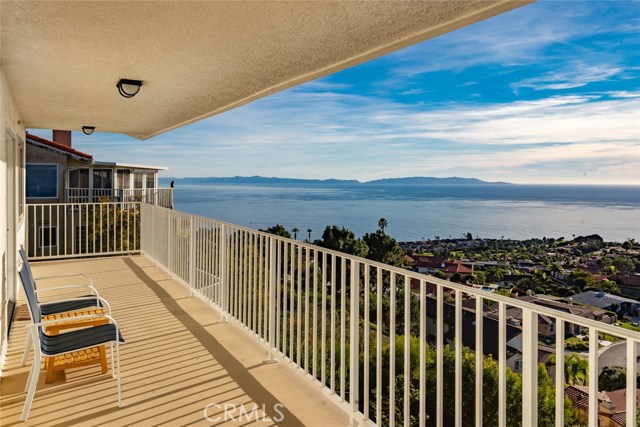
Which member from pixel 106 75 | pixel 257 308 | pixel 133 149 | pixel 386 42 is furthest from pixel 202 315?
pixel 133 149

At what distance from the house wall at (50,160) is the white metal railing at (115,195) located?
1.20 ft

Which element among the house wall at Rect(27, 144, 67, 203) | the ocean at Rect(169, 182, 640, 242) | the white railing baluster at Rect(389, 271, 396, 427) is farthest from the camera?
the ocean at Rect(169, 182, 640, 242)

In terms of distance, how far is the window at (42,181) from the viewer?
16.7 m

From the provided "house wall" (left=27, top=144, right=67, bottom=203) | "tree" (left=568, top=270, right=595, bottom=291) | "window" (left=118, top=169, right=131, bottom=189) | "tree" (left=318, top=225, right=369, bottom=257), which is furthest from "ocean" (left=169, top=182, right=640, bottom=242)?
"tree" (left=568, top=270, right=595, bottom=291)

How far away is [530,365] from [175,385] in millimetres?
2406

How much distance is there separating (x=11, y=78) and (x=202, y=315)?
2808 millimetres

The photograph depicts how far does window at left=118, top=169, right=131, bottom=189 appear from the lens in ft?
72.3

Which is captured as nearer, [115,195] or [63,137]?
[63,137]

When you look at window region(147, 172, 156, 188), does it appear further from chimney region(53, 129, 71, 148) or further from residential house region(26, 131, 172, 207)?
chimney region(53, 129, 71, 148)

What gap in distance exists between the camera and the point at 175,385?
3137 mm

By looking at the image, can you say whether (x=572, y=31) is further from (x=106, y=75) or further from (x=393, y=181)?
(x=106, y=75)

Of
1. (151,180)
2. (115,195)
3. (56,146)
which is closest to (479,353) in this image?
(56,146)

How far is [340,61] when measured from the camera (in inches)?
135

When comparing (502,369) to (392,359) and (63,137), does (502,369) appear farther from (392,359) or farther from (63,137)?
(63,137)
